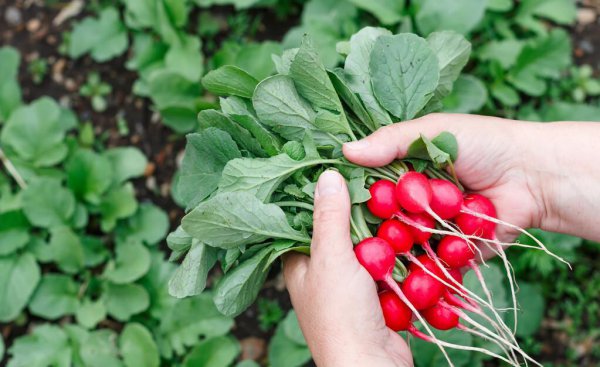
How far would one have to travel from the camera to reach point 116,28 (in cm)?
293

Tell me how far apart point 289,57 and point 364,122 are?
Result: 0.29m

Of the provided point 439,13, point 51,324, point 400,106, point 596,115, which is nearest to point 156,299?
point 51,324

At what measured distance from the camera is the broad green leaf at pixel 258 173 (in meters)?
1.66

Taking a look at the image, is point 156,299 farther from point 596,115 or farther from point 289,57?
point 596,115

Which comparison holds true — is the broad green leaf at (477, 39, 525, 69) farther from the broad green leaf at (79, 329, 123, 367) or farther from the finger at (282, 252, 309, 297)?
the broad green leaf at (79, 329, 123, 367)

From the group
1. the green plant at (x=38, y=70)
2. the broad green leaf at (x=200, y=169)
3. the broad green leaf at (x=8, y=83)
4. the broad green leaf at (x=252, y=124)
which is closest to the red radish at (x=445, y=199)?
the broad green leaf at (x=252, y=124)

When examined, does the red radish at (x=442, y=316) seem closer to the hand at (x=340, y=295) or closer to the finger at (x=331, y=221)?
the hand at (x=340, y=295)

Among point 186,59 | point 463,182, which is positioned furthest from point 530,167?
point 186,59

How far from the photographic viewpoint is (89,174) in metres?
2.68

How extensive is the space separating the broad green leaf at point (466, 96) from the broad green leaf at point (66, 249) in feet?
5.21

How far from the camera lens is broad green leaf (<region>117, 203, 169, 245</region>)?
105 inches

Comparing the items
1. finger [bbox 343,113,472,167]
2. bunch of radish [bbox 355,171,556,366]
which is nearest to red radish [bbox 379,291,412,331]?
bunch of radish [bbox 355,171,556,366]

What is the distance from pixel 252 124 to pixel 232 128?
63mm

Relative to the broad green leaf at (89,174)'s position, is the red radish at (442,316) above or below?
above
